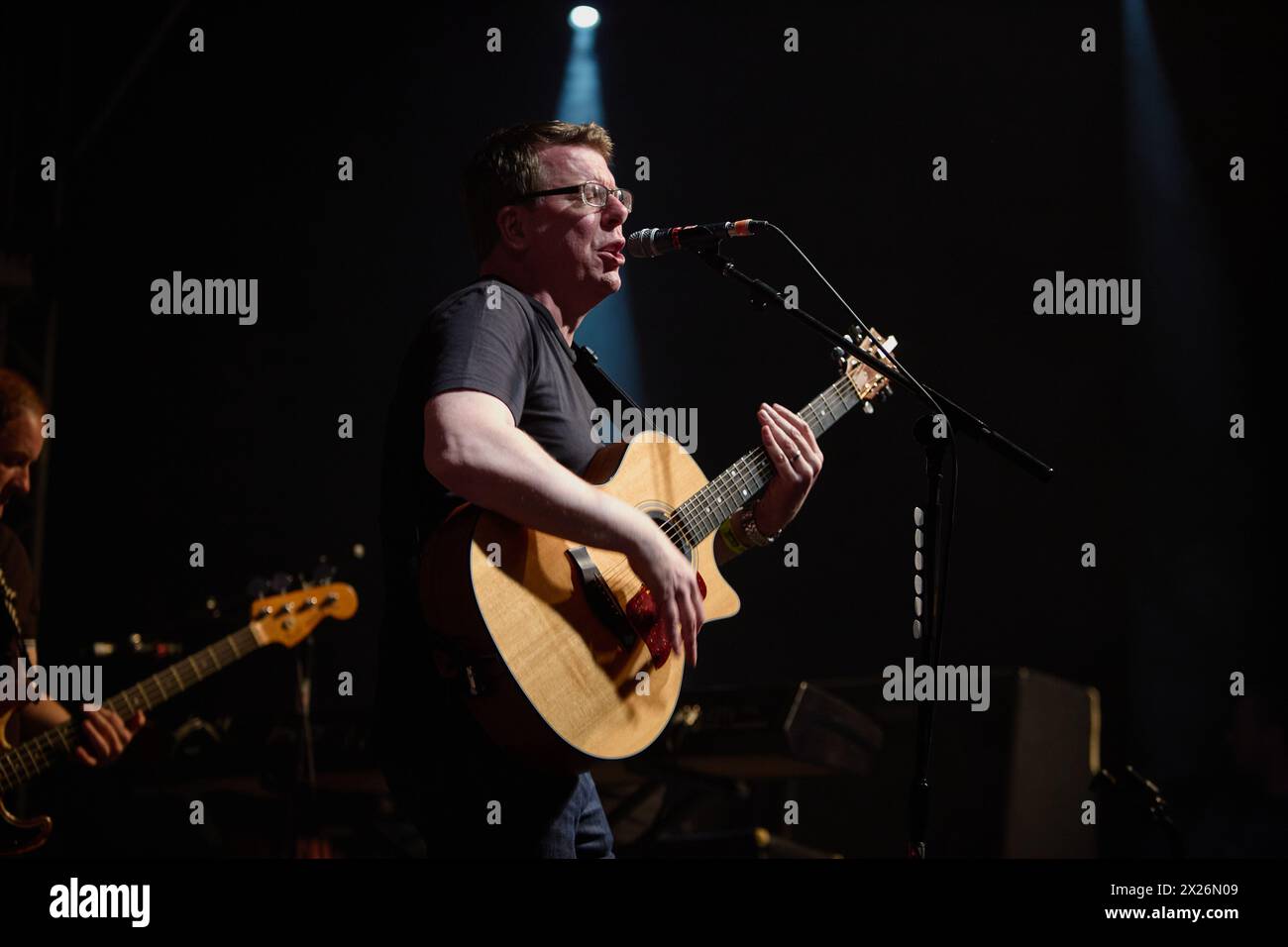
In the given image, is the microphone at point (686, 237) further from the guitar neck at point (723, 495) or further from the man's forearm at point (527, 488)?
the man's forearm at point (527, 488)

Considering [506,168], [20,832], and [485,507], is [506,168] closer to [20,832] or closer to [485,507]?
[485,507]

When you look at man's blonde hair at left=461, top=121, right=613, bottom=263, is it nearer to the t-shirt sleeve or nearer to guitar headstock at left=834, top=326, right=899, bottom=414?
the t-shirt sleeve

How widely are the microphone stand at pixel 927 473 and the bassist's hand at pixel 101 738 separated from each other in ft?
7.91

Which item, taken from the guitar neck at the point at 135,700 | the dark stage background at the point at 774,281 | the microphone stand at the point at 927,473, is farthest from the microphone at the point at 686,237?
the dark stage background at the point at 774,281

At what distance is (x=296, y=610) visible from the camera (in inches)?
175

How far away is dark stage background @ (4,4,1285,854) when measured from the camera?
5.67 metres

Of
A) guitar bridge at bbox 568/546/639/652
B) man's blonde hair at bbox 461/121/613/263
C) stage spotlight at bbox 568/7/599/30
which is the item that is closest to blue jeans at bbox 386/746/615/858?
guitar bridge at bbox 568/546/639/652

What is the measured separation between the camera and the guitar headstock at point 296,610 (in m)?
4.39

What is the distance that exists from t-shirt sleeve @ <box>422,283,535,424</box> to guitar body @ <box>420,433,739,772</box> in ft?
0.78

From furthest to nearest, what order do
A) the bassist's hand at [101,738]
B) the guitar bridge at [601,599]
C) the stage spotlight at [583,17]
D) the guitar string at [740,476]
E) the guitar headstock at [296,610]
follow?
the stage spotlight at [583,17] < the guitar headstock at [296,610] < the bassist's hand at [101,738] < the guitar string at [740,476] < the guitar bridge at [601,599]

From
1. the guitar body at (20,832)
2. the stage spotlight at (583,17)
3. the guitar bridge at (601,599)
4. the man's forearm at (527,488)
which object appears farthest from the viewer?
the stage spotlight at (583,17)

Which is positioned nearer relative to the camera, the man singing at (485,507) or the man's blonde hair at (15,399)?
the man singing at (485,507)
